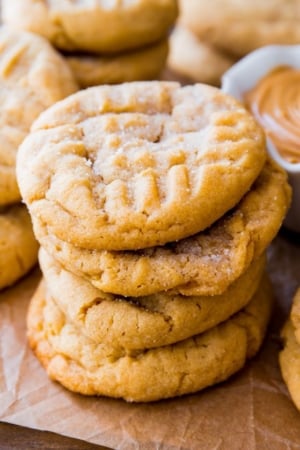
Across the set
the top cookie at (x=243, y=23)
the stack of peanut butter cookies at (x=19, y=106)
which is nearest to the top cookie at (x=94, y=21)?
the stack of peanut butter cookies at (x=19, y=106)

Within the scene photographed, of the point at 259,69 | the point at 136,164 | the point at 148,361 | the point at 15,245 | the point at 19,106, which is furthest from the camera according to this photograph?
the point at 259,69

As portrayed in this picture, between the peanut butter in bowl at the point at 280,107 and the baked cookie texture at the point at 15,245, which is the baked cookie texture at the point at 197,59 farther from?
the baked cookie texture at the point at 15,245

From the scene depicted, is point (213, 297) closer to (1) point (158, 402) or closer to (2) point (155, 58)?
(1) point (158, 402)

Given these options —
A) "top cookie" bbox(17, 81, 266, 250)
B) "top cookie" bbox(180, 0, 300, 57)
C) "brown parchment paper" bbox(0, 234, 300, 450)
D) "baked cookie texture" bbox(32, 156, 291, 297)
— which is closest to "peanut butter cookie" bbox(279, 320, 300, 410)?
"brown parchment paper" bbox(0, 234, 300, 450)

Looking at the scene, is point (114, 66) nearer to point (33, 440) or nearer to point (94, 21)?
point (94, 21)

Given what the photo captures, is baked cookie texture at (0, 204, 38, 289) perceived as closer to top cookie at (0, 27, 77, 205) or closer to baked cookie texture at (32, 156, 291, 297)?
top cookie at (0, 27, 77, 205)

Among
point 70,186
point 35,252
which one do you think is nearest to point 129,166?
point 70,186

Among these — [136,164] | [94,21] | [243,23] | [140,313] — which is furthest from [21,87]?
[243,23]
